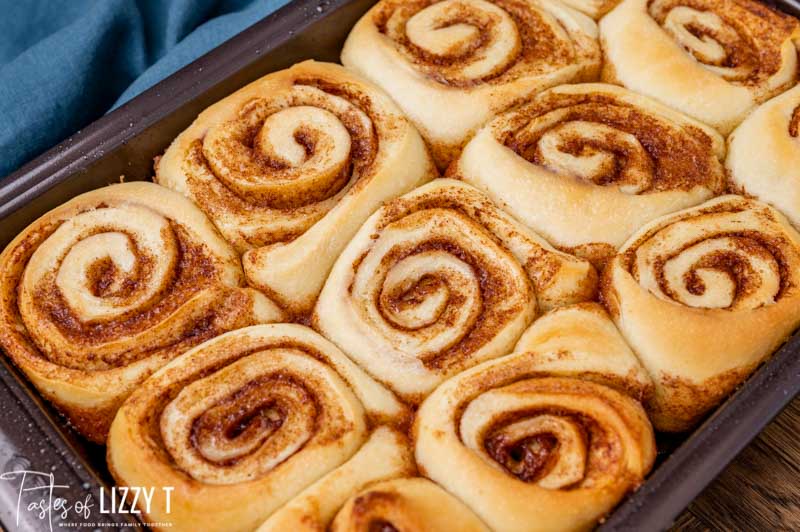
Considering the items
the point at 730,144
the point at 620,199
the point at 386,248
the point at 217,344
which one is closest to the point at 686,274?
the point at 620,199

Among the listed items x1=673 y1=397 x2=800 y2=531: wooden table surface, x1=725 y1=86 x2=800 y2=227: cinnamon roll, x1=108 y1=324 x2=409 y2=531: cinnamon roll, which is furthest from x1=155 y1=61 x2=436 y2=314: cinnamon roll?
x1=673 y1=397 x2=800 y2=531: wooden table surface

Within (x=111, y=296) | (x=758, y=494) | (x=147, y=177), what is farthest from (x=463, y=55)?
(x=758, y=494)

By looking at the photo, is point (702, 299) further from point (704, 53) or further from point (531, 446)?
point (704, 53)

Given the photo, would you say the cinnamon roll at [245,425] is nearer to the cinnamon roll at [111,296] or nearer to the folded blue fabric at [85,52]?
the cinnamon roll at [111,296]

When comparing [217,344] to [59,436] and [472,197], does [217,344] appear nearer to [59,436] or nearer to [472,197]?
[59,436]

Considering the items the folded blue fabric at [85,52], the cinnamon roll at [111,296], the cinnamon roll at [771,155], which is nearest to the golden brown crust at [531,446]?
the cinnamon roll at [111,296]
